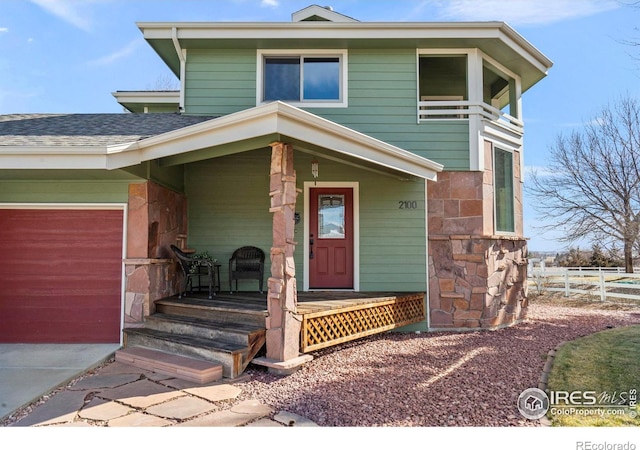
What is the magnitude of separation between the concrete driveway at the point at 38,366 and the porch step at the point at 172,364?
1.09ft

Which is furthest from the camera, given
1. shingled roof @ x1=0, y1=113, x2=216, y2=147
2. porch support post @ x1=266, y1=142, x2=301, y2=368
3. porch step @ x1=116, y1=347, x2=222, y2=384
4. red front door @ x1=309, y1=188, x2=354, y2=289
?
red front door @ x1=309, y1=188, x2=354, y2=289

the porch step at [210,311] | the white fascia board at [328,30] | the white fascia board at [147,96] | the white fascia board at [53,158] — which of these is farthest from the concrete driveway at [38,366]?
the white fascia board at [147,96]

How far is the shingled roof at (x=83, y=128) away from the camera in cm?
489

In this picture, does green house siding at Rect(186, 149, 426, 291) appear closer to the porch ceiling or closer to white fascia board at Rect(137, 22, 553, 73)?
the porch ceiling

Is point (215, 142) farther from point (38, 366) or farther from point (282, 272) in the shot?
point (38, 366)

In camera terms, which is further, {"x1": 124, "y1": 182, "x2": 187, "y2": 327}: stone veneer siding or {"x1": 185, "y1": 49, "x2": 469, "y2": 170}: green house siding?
{"x1": 185, "y1": 49, "x2": 469, "y2": 170}: green house siding

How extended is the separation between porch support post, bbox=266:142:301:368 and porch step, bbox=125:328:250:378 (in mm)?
354

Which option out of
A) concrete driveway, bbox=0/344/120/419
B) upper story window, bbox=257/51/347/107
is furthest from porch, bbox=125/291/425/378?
upper story window, bbox=257/51/347/107

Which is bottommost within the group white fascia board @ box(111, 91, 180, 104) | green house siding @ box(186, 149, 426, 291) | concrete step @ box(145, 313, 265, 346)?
concrete step @ box(145, 313, 265, 346)

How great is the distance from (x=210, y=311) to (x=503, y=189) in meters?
5.43

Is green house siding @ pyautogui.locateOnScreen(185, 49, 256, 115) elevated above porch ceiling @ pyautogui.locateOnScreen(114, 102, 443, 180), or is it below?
above

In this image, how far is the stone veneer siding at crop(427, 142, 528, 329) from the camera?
21.4 ft

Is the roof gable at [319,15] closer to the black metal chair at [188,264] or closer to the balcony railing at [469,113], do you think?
the balcony railing at [469,113]

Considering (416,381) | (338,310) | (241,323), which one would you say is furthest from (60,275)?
(416,381)
